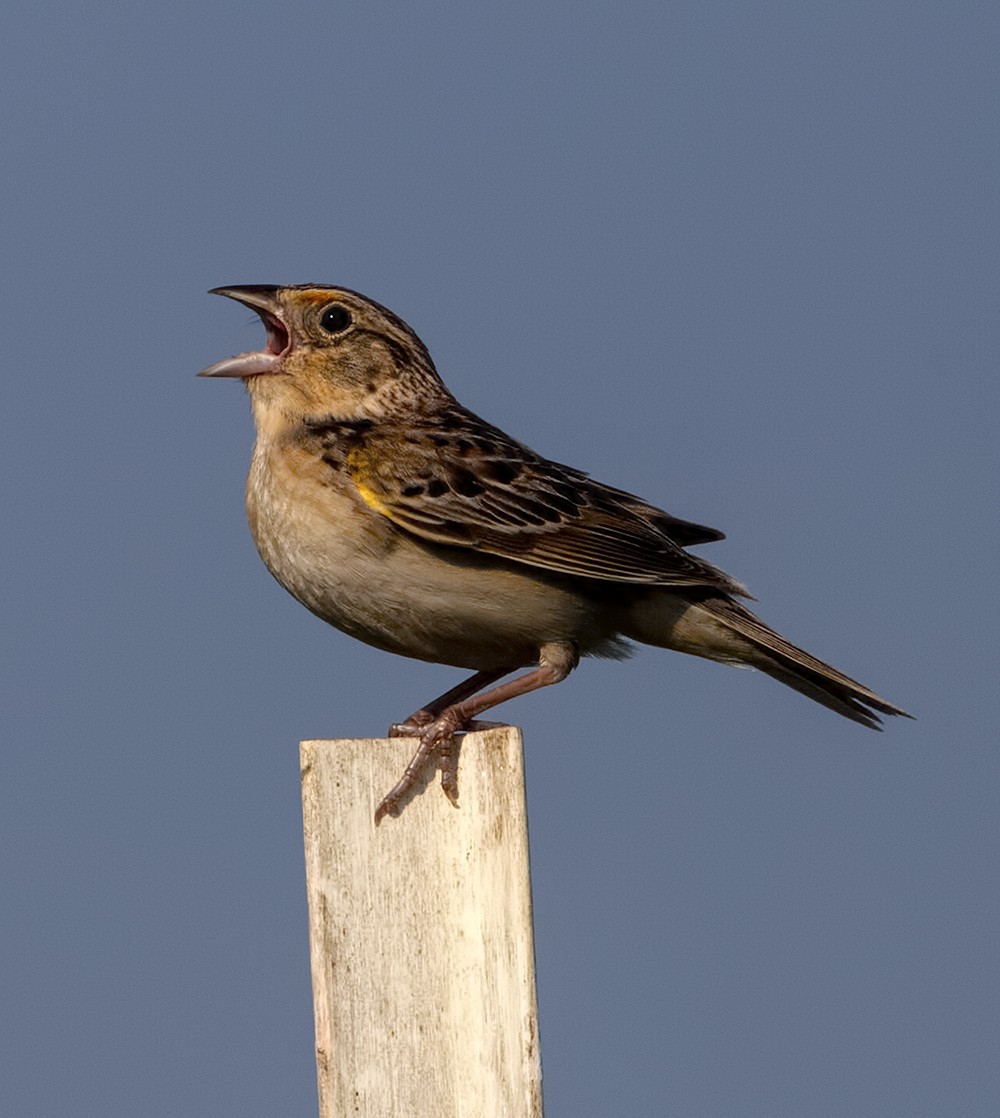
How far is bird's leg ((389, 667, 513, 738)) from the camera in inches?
283

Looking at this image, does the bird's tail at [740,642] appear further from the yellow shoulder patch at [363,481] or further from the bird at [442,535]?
the yellow shoulder patch at [363,481]

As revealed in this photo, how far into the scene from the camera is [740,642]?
27.2ft

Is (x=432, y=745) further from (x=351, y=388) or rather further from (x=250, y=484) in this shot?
(x=351, y=388)

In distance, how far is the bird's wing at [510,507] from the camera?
25.1 feet

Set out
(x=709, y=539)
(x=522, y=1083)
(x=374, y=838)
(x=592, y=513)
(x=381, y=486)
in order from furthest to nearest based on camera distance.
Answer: (x=709, y=539) → (x=592, y=513) → (x=381, y=486) → (x=374, y=838) → (x=522, y=1083)

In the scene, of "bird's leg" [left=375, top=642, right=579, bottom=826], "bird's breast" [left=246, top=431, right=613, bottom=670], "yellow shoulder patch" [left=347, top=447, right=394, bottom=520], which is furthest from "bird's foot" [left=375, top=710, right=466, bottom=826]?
"yellow shoulder patch" [left=347, top=447, right=394, bottom=520]

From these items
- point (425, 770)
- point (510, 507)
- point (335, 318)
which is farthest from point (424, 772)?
point (335, 318)

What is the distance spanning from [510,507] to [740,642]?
1255 mm

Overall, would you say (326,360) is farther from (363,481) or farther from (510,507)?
(510,507)

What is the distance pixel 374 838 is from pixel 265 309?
363 cm

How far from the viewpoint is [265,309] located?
8555 mm

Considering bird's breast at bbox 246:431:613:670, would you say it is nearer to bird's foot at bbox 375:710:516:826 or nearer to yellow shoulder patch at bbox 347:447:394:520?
yellow shoulder patch at bbox 347:447:394:520

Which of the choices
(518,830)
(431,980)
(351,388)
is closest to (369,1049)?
(431,980)

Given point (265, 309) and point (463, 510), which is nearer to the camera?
point (463, 510)
